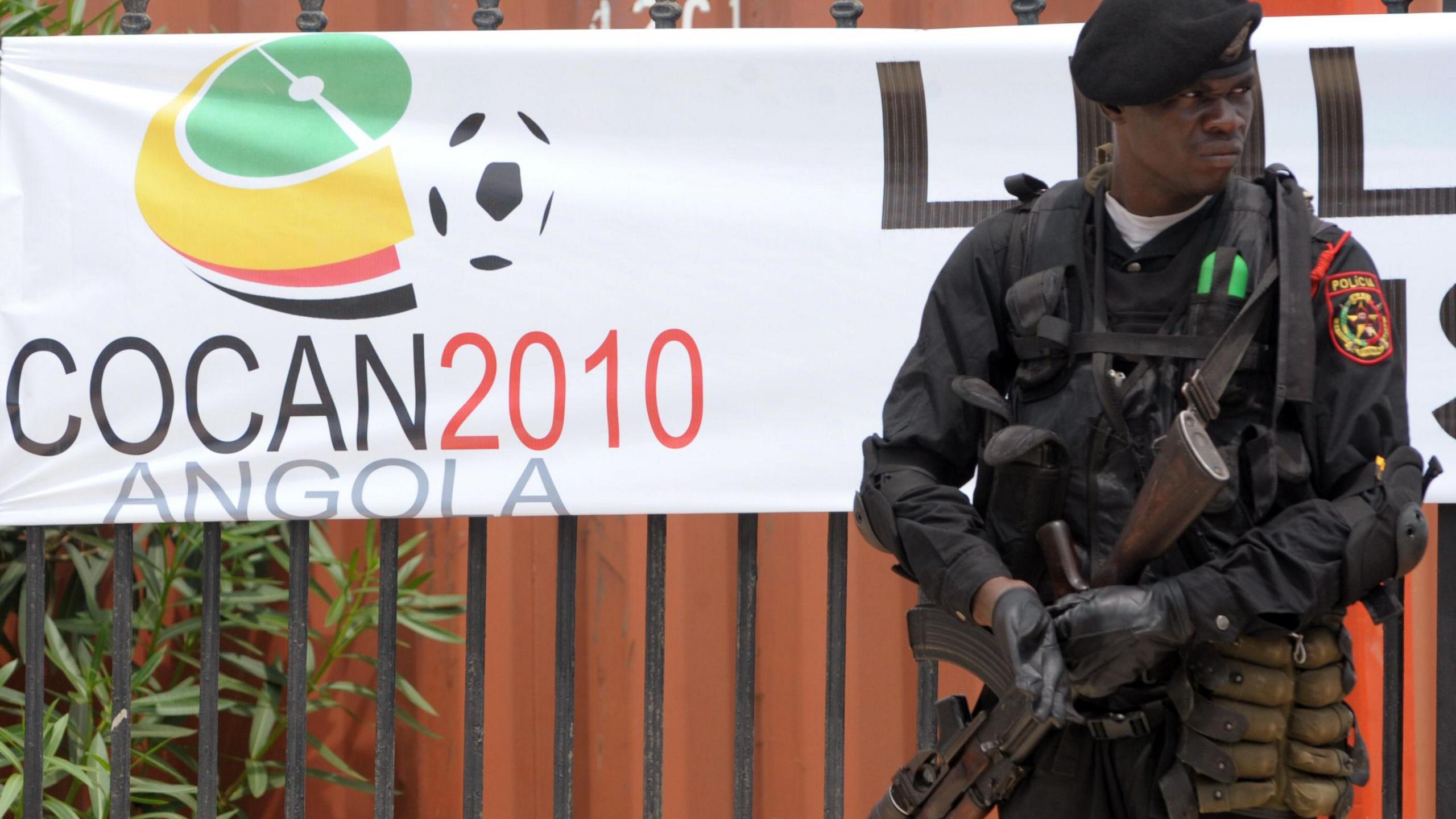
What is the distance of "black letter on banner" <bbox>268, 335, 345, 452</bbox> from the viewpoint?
8.54 ft

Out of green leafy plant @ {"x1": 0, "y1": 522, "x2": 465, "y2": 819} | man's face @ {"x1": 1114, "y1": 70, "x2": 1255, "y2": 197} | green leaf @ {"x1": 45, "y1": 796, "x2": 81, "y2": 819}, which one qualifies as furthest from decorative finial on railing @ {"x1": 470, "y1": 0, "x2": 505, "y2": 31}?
green leaf @ {"x1": 45, "y1": 796, "x2": 81, "y2": 819}

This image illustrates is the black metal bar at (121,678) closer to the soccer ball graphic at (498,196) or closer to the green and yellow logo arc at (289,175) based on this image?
the green and yellow logo arc at (289,175)

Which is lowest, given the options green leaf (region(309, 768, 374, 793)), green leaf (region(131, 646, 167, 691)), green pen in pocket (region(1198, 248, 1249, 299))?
green leaf (region(309, 768, 374, 793))

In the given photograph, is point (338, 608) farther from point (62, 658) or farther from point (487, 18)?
point (487, 18)

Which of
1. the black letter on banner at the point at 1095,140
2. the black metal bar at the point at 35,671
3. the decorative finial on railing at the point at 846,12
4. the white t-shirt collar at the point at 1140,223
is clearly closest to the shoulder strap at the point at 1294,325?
the white t-shirt collar at the point at 1140,223

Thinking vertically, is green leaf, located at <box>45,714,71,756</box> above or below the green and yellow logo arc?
below

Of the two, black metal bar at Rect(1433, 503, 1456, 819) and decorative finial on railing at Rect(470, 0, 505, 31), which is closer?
black metal bar at Rect(1433, 503, 1456, 819)

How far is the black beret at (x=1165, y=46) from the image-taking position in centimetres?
165

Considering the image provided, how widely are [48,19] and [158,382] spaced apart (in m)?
1.27

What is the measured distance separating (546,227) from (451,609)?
113 centimetres

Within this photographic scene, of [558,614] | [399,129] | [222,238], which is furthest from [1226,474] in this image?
[222,238]

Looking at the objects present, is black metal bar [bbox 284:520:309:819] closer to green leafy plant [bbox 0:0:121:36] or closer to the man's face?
green leafy plant [bbox 0:0:121:36]

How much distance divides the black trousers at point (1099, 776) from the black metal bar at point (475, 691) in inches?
45.9

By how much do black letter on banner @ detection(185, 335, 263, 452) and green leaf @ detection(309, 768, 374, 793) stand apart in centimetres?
95
